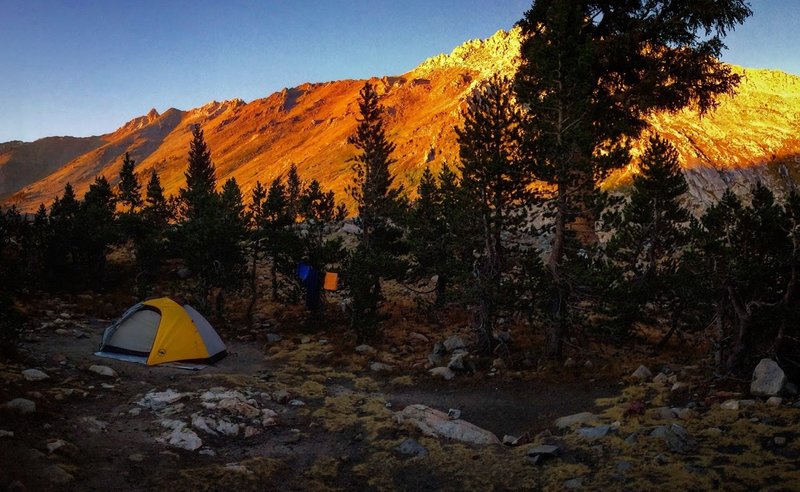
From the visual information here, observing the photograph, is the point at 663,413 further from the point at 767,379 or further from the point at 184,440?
the point at 184,440

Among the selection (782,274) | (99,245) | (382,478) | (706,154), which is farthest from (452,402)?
(706,154)

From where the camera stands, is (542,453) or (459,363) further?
(459,363)

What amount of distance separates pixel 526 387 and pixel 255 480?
8.41m

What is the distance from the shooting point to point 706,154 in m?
118

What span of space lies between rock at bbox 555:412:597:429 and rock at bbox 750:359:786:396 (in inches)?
120

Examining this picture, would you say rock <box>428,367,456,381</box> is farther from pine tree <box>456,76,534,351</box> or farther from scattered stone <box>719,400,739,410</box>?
scattered stone <box>719,400,739,410</box>

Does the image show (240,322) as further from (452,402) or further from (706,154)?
(706,154)

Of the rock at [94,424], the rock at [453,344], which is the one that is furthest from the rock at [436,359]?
the rock at [94,424]

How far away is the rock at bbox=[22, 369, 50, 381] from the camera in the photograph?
10.7 meters

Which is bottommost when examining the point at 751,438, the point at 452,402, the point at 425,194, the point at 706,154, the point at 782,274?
the point at 452,402

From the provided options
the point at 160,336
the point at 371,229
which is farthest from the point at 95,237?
the point at 371,229

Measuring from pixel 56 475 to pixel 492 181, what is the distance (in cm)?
1328

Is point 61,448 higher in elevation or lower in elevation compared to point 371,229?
lower

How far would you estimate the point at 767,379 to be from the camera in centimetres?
903
